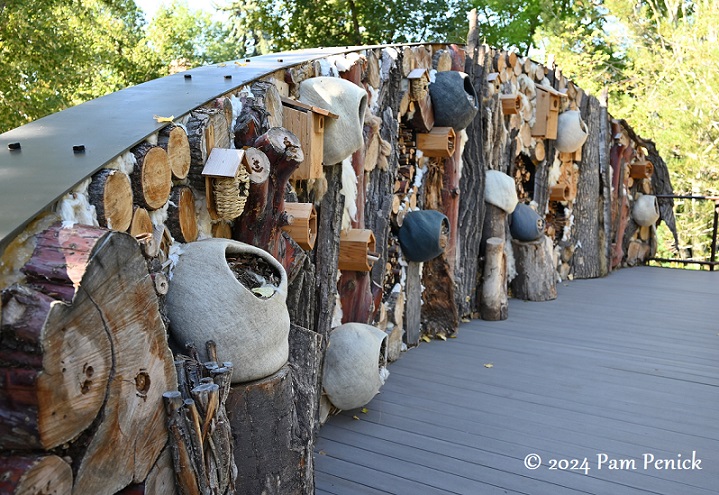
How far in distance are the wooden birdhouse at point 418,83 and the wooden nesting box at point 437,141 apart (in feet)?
0.77

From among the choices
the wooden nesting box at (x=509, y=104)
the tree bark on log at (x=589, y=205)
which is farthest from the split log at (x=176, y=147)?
the tree bark on log at (x=589, y=205)

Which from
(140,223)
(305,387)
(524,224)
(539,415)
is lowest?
(539,415)

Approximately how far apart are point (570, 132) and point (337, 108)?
3.90 meters

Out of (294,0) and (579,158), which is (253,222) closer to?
(579,158)

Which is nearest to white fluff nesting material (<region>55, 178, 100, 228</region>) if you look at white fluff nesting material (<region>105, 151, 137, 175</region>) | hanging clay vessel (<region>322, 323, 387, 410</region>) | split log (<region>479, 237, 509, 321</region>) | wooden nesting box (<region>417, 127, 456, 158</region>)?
white fluff nesting material (<region>105, 151, 137, 175</region>)

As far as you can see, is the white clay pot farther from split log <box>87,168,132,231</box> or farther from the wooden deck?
split log <box>87,168,132,231</box>

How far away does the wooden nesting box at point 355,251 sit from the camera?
2979mm

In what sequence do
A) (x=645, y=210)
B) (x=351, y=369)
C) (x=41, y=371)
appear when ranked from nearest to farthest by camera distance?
(x=41, y=371)
(x=351, y=369)
(x=645, y=210)

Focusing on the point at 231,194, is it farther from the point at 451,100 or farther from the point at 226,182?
the point at 451,100

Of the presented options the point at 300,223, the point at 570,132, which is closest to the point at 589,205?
the point at 570,132

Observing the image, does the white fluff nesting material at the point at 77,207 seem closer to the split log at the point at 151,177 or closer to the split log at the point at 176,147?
the split log at the point at 151,177

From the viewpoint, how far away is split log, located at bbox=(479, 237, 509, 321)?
4.63 m

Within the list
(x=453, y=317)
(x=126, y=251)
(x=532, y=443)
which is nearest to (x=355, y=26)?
(x=453, y=317)

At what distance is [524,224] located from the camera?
5.15 metres
